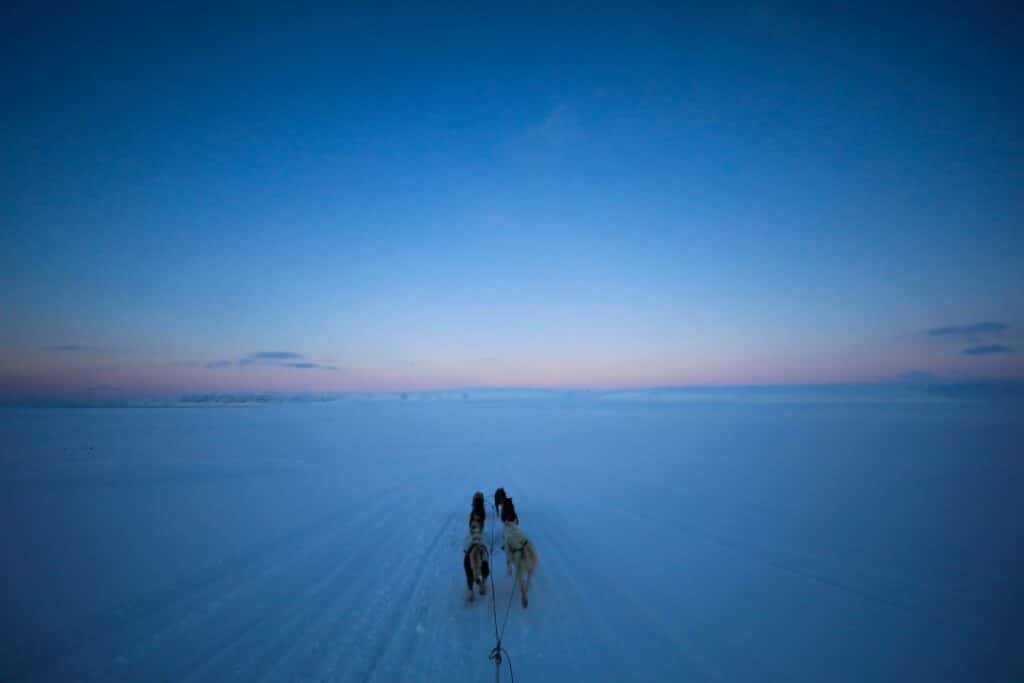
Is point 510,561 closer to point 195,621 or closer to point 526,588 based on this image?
point 526,588

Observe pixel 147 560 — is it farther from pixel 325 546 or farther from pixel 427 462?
pixel 427 462

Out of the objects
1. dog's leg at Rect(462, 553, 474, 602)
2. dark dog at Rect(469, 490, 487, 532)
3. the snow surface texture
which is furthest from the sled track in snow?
dark dog at Rect(469, 490, 487, 532)

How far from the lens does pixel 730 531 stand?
7051 millimetres

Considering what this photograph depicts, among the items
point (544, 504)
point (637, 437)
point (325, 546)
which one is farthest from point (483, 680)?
point (637, 437)

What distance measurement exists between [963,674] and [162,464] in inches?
790

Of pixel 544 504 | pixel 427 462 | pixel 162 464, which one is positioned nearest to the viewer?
pixel 544 504

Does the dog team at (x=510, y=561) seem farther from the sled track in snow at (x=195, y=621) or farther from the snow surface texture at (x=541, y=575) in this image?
the sled track in snow at (x=195, y=621)

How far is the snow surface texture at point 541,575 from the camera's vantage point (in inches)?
149

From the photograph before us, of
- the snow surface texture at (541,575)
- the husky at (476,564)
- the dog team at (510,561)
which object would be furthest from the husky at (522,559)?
the husky at (476,564)

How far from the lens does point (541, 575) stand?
18.2ft

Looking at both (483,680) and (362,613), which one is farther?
(362,613)

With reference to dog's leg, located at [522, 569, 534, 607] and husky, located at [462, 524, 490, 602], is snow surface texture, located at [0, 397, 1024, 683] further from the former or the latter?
husky, located at [462, 524, 490, 602]

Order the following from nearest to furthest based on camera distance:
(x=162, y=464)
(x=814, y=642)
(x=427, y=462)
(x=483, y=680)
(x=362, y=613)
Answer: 1. (x=483, y=680)
2. (x=814, y=642)
3. (x=362, y=613)
4. (x=162, y=464)
5. (x=427, y=462)

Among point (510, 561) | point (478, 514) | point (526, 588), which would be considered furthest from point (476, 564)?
point (478, 514)
